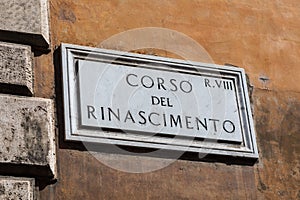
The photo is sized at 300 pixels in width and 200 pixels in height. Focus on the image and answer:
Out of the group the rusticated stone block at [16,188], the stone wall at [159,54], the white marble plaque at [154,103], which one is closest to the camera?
the rusticated stone block at [16,188]

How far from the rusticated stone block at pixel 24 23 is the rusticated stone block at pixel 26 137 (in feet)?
1.12

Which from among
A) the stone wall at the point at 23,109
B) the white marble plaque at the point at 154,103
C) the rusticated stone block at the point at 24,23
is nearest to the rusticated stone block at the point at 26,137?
the stone wall at the point at 23,109

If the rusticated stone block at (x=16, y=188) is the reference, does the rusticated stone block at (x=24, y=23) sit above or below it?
above

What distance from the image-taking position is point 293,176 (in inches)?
186

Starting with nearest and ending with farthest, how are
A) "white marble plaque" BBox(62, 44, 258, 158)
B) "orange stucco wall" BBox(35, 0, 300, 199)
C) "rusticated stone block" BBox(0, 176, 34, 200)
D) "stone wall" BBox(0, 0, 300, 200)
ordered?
"rusticated stone block" BBox(0, 176, 34, 200), "stone wall" BBox(0, 0, 300, 200), "orange stucco wall" BBox(35, 0, 300, 199), "white marble plaque" BBox(62, 44, 258, 158)

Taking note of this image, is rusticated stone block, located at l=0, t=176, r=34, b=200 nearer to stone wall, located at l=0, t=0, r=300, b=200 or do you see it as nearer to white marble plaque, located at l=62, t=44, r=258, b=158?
stone wall, located at l=0, t=0, r=300, b=200

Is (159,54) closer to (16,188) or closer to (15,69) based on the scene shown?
(15,69)

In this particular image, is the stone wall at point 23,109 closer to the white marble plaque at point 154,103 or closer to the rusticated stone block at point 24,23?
the rusticated stone block at point 24,23

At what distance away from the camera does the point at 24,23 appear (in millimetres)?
4434

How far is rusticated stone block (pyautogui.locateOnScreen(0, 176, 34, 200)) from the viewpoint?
3.97m

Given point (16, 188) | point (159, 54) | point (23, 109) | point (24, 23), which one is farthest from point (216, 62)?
point (16, 188)

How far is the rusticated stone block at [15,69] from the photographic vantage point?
425cm

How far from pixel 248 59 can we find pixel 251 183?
0.80m

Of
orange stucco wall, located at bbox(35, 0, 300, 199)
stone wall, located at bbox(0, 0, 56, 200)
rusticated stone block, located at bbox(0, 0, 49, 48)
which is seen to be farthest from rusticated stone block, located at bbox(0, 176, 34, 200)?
rusticated stone block, located at bbox(0, 0, 49, 48)
